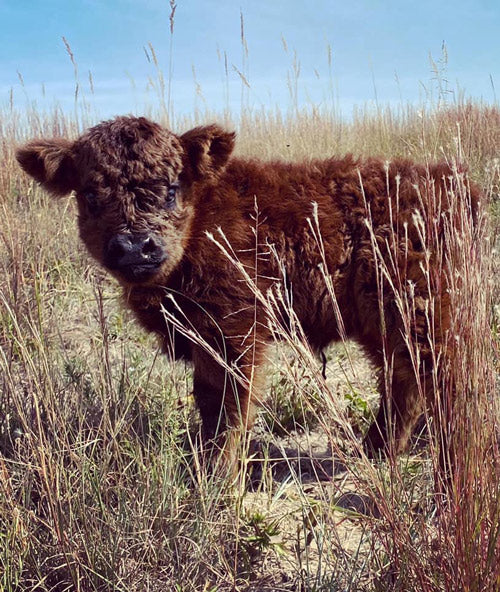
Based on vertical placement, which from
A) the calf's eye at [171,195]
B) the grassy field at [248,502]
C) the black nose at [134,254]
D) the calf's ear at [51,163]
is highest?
the calf's ear at [51,163]

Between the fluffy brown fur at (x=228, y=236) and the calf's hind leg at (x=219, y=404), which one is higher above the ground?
the fluffy brown fur at (x=228, y=236)

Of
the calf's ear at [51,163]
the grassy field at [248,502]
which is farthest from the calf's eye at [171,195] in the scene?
the grassy field at [248,502]

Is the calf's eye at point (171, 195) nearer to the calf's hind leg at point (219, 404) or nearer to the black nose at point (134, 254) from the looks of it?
the black nose at point (134, 254)

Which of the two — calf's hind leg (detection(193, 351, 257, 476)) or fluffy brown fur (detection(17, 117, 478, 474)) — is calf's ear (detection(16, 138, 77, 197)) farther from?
calf's hind leg (detection(193, 351, 257, 476))

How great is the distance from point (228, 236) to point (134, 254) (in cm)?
50

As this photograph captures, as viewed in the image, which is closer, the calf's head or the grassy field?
the grassy field

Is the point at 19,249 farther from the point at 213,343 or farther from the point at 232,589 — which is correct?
the point at 232,589

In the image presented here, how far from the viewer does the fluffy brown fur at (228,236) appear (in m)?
3.10

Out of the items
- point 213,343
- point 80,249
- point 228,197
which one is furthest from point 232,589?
point 80,249

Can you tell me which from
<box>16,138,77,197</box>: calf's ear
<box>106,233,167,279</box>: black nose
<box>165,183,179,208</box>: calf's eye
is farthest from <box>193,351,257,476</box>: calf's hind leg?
<box>16,138,77,197</box>: calf's ear

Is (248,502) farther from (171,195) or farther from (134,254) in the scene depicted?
(171,195)

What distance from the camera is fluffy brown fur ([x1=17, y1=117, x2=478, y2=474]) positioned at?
10.2 ft

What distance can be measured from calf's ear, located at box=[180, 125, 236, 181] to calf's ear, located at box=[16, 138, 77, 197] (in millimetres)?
651

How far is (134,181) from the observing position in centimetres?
319
